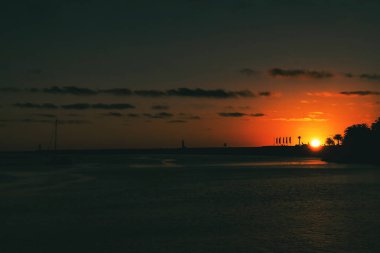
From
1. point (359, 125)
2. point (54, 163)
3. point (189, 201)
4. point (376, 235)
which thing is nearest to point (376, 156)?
point (359, 125)

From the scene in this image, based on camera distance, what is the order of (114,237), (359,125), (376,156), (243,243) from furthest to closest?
(359,125) < (376,156) < (114,237) < (243,243)

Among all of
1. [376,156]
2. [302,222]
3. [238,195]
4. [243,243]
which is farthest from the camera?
[376,156]

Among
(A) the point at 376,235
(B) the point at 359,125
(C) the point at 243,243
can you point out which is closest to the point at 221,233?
(C) the point at 243,243

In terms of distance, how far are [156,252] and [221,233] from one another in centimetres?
551

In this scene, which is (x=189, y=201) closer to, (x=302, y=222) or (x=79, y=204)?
(x=79, y=204)

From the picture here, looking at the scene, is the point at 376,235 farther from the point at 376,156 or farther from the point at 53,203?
the point at 376,156

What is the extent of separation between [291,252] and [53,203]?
82.6 ft

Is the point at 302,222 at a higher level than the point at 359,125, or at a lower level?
lower

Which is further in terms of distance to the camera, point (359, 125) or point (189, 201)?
point (359, 125)

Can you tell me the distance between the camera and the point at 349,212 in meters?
34.2

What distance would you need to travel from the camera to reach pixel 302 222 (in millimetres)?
30234

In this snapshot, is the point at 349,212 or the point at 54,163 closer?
the point at 349,212

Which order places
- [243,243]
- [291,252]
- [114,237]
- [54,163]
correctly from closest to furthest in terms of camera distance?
[291,252] < [243,243] < [114,237] < [54,163]

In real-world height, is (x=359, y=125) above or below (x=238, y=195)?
above
